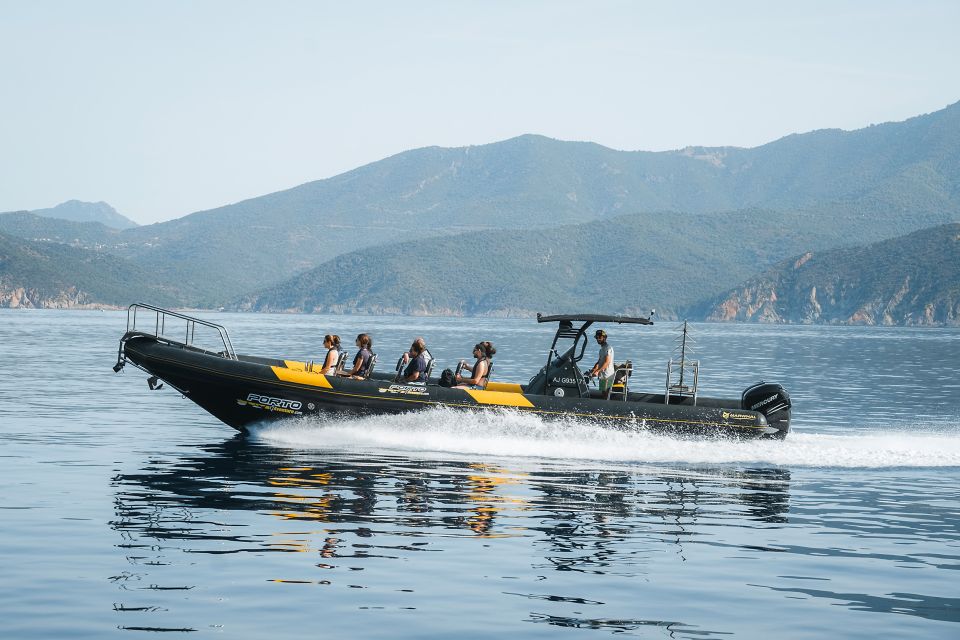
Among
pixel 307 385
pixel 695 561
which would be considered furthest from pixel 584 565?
pixel 307 385

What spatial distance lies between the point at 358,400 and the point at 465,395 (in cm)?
185

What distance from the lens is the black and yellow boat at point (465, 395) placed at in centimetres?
2064

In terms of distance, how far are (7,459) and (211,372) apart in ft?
13.0

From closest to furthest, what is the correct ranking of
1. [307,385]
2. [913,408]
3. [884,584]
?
[884,584]
[307,385]
[913,408]

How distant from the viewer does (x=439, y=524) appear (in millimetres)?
13906

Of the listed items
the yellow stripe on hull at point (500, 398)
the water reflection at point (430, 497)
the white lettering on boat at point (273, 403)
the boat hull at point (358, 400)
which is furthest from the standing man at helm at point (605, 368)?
the white lettering on boat at point (273, 403)

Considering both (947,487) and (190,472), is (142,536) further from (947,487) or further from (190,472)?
(947,487)

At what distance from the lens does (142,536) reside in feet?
42.1

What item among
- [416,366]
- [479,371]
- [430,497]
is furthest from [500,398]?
[430,497]

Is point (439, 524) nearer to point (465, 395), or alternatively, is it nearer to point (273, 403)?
point (465, 395)

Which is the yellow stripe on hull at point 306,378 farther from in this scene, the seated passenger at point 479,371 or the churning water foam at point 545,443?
the seated passenger at point 479,371

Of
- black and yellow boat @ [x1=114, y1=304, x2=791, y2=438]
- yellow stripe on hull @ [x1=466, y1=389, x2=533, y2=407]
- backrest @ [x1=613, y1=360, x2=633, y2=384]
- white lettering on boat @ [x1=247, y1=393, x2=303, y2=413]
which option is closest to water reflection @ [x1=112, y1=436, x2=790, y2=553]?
white lettering on boat @ [x1=247, y1=393, x2=303, y2=413]

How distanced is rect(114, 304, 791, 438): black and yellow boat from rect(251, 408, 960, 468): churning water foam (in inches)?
6.7

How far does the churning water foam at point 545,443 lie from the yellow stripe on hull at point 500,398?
0.18 meters
